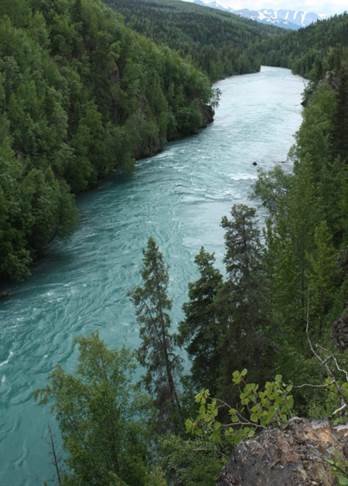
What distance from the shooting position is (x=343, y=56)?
87750mm

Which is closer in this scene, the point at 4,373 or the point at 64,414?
the point at 64,414

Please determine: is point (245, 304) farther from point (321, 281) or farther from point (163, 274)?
point (321, 281)

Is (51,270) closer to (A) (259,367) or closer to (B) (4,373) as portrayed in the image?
(B) (4,373)

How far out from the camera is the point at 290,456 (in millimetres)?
6090

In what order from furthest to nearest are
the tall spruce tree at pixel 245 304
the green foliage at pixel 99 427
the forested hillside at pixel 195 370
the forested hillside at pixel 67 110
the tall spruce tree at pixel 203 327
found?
1. the forested hillside at pixel 67 110
2. the tall spruce tree at pixel 203 327
3. the tall spruce tree at pixel 245 304
4. the green foliage at pixel 99 427
5. the forested hillside at pixel 195 370

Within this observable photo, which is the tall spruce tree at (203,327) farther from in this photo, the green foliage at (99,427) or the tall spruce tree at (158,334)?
the green foliage at (99,427)

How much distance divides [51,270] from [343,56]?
69220 mm

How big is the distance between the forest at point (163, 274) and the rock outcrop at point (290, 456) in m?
0.22

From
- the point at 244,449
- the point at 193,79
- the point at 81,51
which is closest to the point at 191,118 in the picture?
the point at 193,79

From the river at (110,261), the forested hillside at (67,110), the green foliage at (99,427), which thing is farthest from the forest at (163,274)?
the river at (110,261)

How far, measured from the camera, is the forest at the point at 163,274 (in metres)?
16.0

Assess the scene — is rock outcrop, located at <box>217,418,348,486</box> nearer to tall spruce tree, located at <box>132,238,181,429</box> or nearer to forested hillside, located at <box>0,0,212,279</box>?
tall spruce tree, located at <box>132,238,181,429</box>

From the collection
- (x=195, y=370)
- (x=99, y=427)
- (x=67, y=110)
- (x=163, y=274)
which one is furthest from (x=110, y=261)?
(x=67, y=110)

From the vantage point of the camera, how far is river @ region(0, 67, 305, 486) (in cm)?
2494
